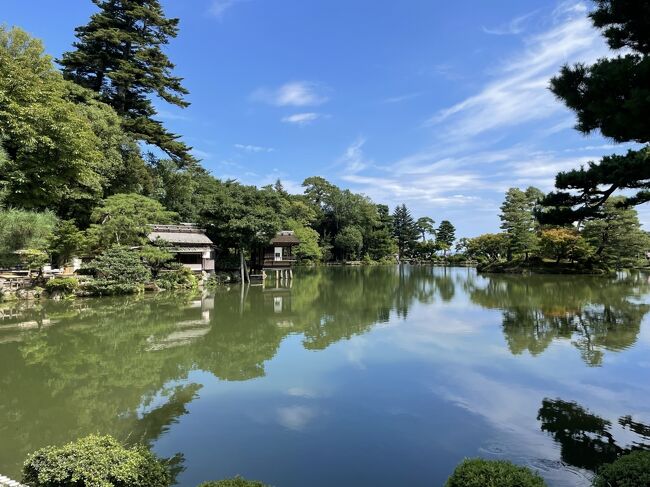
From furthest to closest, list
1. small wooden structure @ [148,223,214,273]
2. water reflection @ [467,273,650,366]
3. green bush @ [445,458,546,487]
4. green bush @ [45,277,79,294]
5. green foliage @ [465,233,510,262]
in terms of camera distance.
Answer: green foliage @ [465,233,510,262], small wooden structure @ [148,223,214,273], green bush @ [45,277,79,294], water reflection @ [467,273,650,366], green bush @ [445,458,546,487]

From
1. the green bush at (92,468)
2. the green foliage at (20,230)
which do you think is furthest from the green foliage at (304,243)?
the green bush at (92,468)

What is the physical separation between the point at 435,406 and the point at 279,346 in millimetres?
4764

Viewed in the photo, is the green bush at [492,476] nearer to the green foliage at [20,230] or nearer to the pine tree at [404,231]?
the green foliage at [20,230]

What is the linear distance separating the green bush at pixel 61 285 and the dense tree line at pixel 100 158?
0.91 meters

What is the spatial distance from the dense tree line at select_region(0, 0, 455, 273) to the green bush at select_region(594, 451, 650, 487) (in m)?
15.2

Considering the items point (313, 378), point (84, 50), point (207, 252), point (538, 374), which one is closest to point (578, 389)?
point (538, 374)

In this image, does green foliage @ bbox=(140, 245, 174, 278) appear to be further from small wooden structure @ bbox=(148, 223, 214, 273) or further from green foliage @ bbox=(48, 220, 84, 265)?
green foliage @ bbox=(48, 220, 84, 265)

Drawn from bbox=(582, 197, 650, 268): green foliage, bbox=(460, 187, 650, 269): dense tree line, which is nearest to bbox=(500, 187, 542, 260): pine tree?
bbox=(460, 187, 650, 269): dense tree line

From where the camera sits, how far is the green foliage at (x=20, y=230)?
12609 mm

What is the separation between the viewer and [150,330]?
11039mm

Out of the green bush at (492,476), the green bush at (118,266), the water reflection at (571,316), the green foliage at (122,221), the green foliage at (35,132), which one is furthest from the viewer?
the green foliage at (122,221)

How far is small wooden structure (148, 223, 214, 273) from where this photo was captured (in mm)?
21734

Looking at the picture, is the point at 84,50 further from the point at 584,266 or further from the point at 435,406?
the point at 584,266

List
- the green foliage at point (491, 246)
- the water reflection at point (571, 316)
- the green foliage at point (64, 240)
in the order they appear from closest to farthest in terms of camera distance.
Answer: the water reflection at point (571, 316) < the green foliage at point (64, 240) < the green foliage at point (491, 246)
